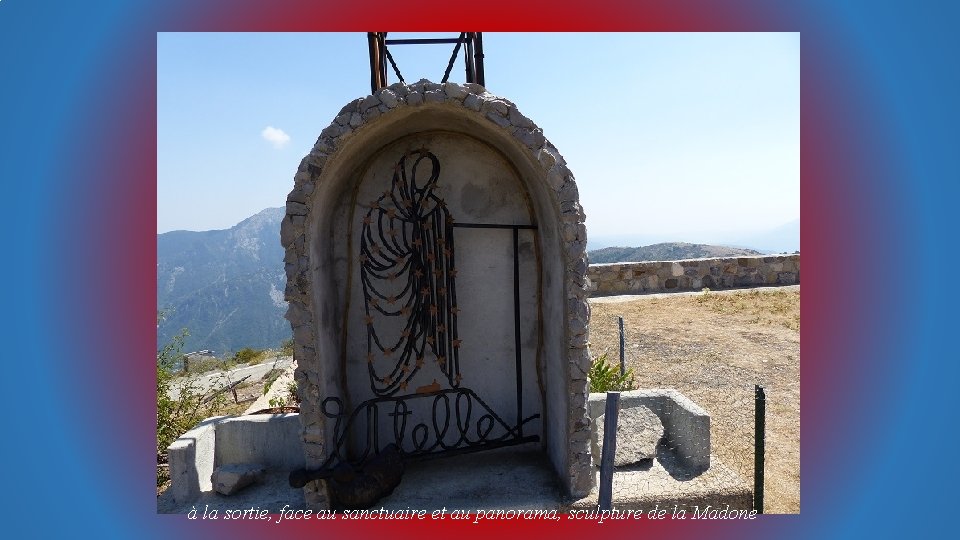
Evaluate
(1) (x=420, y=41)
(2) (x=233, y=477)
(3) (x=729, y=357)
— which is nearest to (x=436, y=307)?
(2) (x=233, y=477)

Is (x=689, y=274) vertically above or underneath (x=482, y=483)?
above

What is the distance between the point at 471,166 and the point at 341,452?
9.16ft

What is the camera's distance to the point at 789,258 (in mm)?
16000

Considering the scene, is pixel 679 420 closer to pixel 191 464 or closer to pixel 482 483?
pixel 482 483

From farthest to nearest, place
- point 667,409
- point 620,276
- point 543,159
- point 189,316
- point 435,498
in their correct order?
point 189,316 < point 620,276 < point 667,409 < point 435,498 < point 543,159

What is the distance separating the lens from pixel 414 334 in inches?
201

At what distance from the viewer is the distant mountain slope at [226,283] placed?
88312 millimetres

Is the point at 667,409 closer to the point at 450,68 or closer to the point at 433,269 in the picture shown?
the point at 433,269

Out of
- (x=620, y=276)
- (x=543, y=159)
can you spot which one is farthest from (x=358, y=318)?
(x=620, y=276)

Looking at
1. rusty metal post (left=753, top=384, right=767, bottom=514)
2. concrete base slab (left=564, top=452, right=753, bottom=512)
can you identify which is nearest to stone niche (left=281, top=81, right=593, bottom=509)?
concrete base slab (left=564, top=452, right=753, bottom=512)

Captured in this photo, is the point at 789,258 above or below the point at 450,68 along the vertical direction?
below

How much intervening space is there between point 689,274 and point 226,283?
107 m

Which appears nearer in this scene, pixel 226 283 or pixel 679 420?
pixel 679 420

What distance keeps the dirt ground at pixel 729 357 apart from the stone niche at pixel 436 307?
226cm
